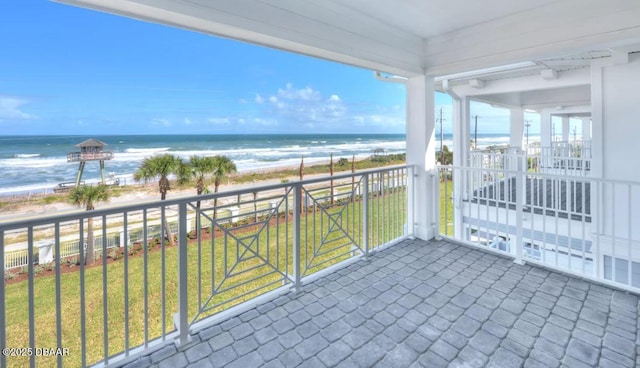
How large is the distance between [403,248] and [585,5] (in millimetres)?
2941

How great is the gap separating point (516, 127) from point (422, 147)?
6.15 metres

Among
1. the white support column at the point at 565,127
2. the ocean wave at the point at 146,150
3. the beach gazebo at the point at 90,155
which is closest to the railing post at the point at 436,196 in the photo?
Result: the white support column at the point at 565,127

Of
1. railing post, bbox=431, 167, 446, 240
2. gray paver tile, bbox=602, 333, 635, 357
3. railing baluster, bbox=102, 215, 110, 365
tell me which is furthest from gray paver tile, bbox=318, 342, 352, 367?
railing post, bbox=431, 167, 446, 240

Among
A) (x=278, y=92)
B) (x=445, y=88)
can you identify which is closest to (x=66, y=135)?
(x=278, y=92)

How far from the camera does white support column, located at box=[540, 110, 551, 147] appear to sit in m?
8.60

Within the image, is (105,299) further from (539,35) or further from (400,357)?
(539,35)

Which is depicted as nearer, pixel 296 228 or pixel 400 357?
pixel 400 357

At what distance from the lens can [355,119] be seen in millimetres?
28328

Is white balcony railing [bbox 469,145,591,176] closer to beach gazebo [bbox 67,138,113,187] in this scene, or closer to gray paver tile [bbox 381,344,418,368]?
gray paver tile [bbox 381,344,418,368]

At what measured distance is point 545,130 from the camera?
29.7 feet

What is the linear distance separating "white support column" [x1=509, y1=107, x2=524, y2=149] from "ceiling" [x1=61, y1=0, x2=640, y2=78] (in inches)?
227

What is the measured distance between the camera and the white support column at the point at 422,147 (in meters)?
3.93

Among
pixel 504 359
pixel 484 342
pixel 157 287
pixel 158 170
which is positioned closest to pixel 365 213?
pixel 484 342

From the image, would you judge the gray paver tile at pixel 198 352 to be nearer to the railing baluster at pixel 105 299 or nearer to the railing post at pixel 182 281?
the railing post at pixel 182 281
